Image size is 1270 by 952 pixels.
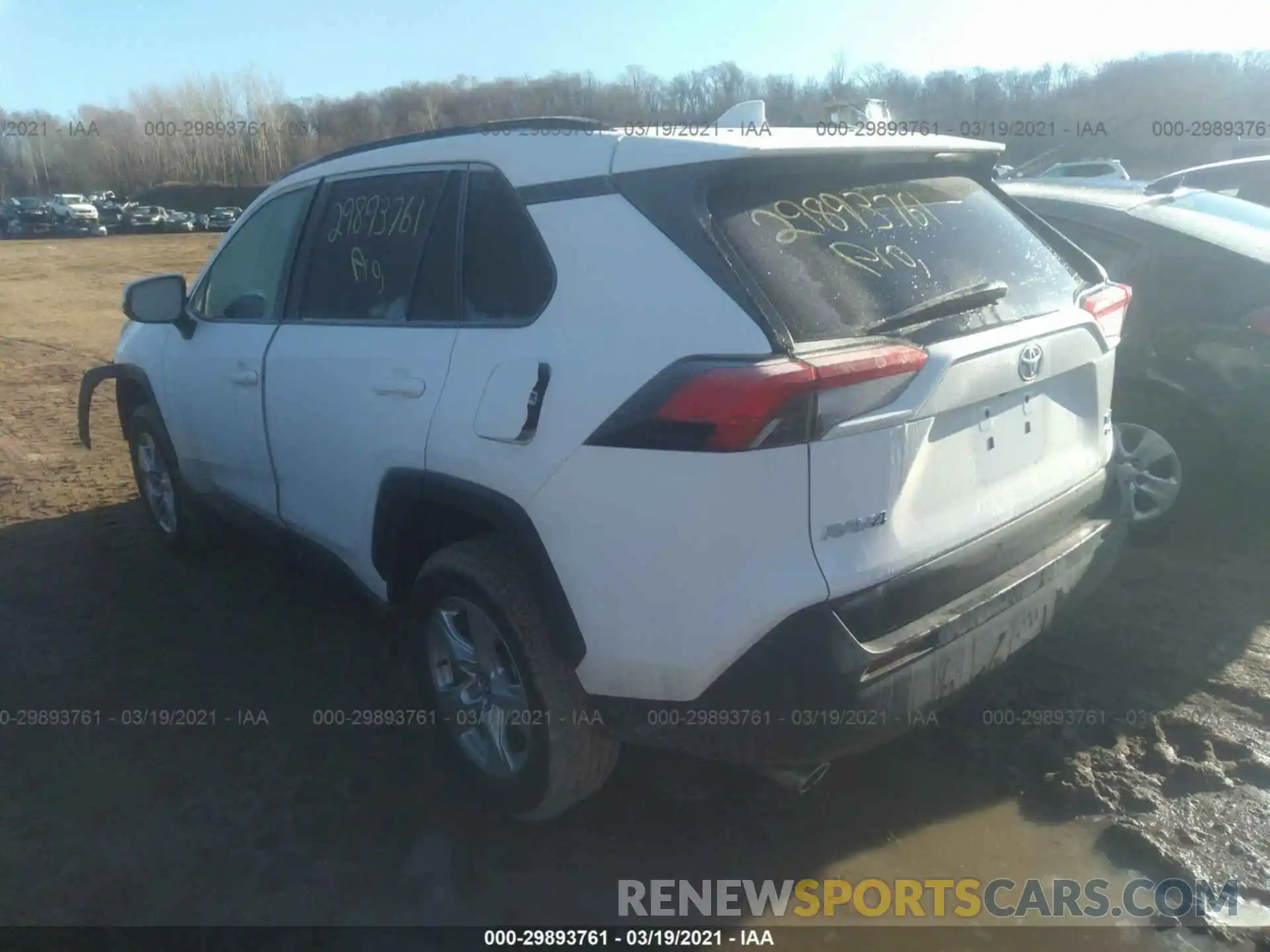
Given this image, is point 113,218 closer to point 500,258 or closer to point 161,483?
point 161,483

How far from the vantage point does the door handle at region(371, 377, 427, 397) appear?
115 inches

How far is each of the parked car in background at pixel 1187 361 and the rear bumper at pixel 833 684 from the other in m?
1.88

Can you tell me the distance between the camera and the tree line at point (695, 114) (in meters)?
9.04

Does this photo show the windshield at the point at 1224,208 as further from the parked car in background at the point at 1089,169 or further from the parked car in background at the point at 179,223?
the parked car in background at the point at 179,223

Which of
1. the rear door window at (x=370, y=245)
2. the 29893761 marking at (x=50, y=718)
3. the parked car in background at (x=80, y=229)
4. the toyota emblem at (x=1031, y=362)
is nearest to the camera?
the toyota emblem at (x=1031, y=362)

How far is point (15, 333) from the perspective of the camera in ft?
45.7

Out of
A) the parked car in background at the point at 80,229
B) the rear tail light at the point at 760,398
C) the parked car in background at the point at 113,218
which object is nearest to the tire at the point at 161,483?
the rear tail light at the point at 760,398

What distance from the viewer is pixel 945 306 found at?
100 inches

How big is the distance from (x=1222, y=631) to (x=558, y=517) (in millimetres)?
2787

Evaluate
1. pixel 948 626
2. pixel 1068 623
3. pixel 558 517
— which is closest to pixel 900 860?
pixel 948 626

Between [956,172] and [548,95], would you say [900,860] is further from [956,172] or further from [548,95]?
[548,95]

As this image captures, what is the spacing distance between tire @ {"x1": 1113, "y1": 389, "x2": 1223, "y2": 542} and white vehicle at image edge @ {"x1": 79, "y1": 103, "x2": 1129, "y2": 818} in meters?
1.26

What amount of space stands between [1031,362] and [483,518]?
4.87ft

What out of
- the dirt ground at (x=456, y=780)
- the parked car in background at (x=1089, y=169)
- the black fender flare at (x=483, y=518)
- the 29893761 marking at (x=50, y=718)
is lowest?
the dirt ground at (x=456, y=780)
